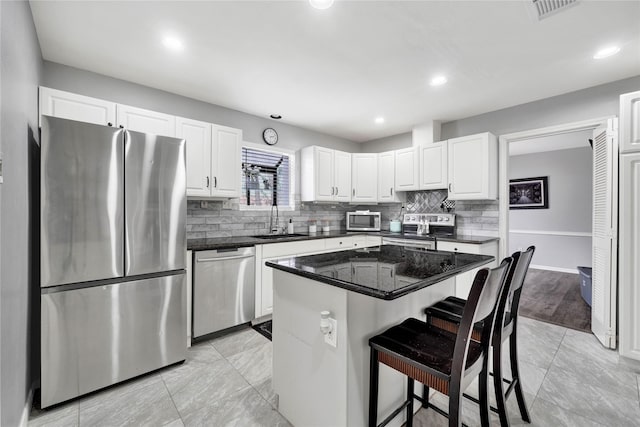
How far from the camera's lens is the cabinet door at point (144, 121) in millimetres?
2471

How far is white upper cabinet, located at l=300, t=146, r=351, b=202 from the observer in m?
4.12

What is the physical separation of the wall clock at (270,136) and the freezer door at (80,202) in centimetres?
204

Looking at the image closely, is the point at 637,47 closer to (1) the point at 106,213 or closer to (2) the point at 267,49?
(2) the point at 267,49

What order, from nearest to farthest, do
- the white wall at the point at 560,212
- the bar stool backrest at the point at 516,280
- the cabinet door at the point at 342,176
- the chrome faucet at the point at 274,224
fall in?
the bar stool backrest at the point at 516,280 → the chrome faucet at the point at 274,224 → the cabinet door at the point at 342,176 → the white wall at the point at 560,212

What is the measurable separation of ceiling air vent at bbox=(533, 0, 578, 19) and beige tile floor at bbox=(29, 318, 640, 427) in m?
2.58

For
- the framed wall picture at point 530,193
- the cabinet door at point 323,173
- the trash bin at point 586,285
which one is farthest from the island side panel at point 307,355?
the framed wall picture at point 530,193

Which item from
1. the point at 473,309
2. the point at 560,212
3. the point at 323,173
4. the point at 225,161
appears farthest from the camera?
the point at 560,212

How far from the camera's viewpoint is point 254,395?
6.31 ft

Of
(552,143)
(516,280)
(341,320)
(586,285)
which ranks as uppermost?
(552,143)

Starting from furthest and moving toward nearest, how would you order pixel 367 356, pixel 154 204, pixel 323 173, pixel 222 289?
1. pixel 323 173
2. pixel 222 289
3. pixel 154 204
4. pixel 367 356

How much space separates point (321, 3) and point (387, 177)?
306cm

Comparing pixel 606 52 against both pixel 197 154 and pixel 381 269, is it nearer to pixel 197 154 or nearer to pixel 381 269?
pixel 381 269

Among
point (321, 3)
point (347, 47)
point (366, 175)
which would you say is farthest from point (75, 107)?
point (366, 175)

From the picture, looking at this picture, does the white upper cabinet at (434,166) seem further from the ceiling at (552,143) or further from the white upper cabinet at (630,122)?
the ceiling at (552,143)
